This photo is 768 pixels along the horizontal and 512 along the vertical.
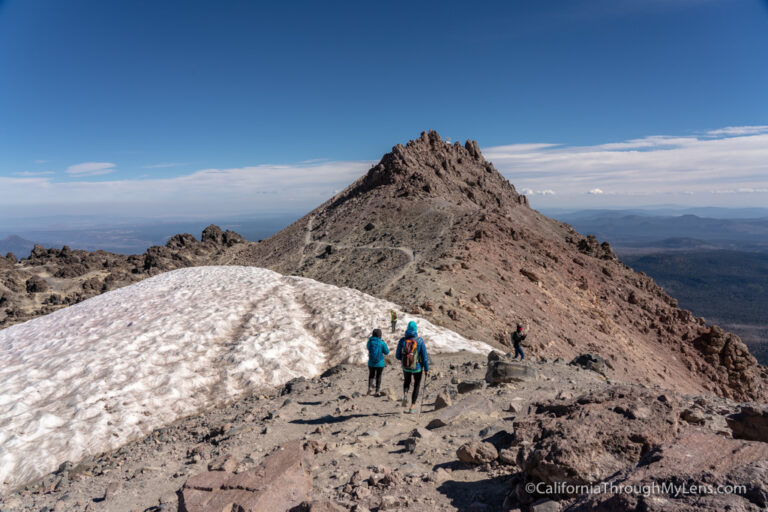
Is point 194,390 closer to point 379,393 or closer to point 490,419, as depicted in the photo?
point 379,393

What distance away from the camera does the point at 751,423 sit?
5457 mm

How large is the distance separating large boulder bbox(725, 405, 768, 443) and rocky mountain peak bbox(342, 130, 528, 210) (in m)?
44.2

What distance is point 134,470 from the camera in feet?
27.6

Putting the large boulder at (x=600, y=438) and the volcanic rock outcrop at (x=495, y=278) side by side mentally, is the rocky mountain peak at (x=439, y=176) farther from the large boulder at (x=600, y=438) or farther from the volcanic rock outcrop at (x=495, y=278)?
the large boulder at (x=600, y=438)

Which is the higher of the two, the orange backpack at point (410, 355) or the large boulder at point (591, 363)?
the orange backpack at point (410, 355)

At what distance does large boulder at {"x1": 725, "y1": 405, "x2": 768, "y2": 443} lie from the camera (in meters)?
5.37

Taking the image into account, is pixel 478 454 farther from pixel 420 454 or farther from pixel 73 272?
pixel 73 272

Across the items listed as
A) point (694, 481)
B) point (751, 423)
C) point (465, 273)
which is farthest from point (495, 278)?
point (694, 481)

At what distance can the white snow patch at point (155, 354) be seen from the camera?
10.3 m

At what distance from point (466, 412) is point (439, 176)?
53464 millimetres

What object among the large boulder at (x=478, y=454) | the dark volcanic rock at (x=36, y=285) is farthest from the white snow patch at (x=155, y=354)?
the dark volcanic rock at (x=36, y=285)

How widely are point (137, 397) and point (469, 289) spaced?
19122 mm

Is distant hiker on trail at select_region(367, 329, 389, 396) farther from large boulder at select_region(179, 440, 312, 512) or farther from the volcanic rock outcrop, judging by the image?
the volcanic rock outcrop

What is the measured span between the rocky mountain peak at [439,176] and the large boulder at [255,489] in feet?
146
